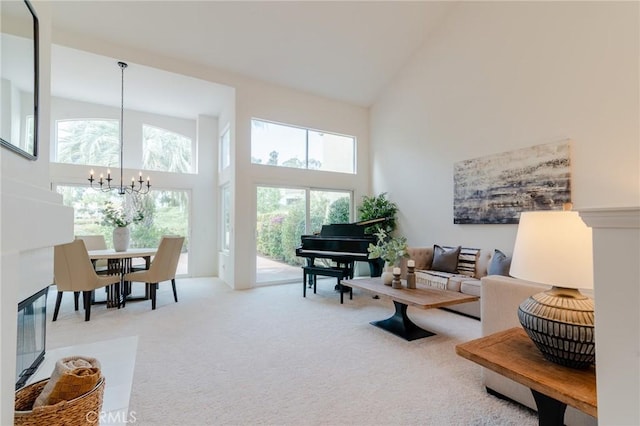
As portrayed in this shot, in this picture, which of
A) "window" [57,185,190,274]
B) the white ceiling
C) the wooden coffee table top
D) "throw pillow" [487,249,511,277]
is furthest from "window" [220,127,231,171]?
"throw pillow" [487,249,511,277]

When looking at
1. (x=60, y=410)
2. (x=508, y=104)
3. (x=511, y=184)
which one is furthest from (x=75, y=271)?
(x=508, y=104)

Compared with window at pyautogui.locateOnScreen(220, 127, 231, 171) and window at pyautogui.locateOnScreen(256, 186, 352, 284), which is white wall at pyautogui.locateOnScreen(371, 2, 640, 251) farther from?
window at pyautogui.locateOnScreen(220, 127, 231, 171)

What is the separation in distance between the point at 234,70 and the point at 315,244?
350cm

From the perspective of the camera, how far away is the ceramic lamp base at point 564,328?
46.6 inches

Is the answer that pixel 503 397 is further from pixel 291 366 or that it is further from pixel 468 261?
pixel 468 261

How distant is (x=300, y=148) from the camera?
6.13 m

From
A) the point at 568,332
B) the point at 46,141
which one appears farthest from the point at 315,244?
the point at 568,332

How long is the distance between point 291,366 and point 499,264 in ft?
9.98

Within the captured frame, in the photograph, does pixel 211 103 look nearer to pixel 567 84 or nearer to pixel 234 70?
pixel 234 70

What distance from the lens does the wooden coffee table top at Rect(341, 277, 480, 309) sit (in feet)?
9.21

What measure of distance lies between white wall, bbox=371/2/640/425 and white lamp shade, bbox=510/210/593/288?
1.58m

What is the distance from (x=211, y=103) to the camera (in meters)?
5.99

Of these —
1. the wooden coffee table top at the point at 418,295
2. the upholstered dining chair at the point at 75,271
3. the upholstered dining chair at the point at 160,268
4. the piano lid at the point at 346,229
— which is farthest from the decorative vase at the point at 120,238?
the wooden coffee table top at the point at 418,295

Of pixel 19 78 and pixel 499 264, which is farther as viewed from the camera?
pixel 499 264
